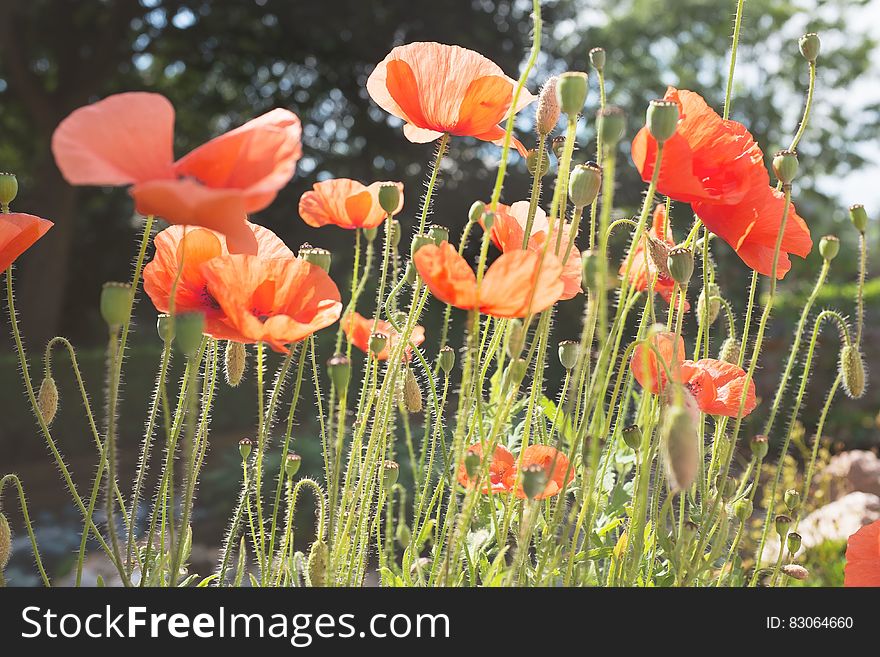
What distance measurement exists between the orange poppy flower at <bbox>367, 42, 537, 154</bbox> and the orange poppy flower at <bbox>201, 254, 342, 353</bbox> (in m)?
0.25

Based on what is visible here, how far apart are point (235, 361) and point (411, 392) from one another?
0.75 ft

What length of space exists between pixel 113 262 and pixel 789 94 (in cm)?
1241

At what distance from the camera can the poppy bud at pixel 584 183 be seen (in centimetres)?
80

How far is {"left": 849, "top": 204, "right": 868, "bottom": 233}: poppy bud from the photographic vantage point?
1.13m

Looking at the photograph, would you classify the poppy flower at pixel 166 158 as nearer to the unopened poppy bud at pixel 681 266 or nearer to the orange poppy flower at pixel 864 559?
the unopened poppy bud at pixel 681 266

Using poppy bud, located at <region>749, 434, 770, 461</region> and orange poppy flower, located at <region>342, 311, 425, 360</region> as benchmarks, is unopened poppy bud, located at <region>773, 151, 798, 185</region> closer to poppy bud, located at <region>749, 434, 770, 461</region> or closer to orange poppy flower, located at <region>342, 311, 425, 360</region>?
poppy bud, located at <region>749, 434, 770, 461</region>

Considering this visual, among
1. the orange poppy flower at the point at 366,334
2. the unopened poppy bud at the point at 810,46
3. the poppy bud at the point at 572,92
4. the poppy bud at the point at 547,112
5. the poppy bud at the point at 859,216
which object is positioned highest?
the unopened poppy bud at the point at 810,46

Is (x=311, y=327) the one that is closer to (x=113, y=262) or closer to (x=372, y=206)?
(x=372, y=206)

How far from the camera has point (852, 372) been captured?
1.17 metres

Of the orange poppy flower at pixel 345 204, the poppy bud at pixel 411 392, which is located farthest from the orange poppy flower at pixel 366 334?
the orange poppy flower at pixel 345 204

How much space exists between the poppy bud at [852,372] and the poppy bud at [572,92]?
0.63 metres

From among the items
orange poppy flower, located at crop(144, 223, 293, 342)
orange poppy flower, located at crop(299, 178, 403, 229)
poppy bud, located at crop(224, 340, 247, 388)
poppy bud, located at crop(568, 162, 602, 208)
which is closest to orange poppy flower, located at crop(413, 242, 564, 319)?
poppy bud, located at crop(568, 162, 602, 208)

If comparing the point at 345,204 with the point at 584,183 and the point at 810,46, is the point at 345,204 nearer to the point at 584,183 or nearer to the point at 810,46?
the point at 584,183
